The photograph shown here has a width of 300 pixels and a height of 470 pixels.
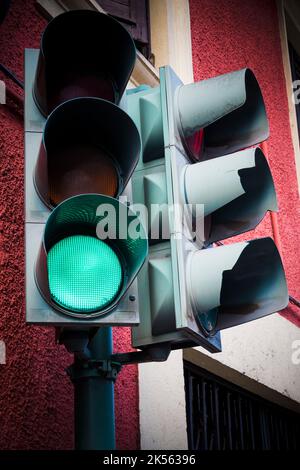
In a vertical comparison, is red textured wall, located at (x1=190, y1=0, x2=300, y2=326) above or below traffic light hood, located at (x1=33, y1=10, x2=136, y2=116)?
above

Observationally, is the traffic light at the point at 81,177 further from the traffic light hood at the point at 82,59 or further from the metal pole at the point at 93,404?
the metal pole at the point at 93,404

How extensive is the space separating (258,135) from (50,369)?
4.37ft

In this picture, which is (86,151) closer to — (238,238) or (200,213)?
(200,213)

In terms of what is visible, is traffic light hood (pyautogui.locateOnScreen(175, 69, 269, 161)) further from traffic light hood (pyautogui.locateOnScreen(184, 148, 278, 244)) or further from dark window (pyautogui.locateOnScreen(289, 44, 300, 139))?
dark window (pyautogui.locateOnScreen(289, 44, 300, 139))

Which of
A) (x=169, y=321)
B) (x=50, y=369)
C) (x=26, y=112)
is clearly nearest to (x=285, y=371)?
(x=50, y=369)

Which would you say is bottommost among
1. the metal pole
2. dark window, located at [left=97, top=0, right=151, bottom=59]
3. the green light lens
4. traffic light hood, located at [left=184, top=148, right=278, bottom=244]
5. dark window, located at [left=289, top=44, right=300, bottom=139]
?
the metal pole

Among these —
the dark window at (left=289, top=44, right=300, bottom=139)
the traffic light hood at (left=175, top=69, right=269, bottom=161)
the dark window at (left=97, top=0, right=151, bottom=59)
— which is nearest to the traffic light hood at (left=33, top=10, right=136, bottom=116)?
the traffic light hood at (left=175, top=69, right=269, bottom=161)

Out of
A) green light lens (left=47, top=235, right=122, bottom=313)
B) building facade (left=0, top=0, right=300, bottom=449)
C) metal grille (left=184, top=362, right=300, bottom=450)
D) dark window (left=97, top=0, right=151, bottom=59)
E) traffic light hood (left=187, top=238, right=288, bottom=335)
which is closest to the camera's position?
green light lens (left=47, top=235, right=122, bottom=313)

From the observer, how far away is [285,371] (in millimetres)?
6242

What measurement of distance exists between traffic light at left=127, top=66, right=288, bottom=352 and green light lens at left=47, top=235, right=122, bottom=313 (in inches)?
9.6

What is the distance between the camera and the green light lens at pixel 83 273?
288 centimetres

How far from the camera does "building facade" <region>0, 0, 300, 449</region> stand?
3.80m

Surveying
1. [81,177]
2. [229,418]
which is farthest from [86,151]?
[229,418]

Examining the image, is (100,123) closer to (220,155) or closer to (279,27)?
(220,155)
